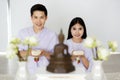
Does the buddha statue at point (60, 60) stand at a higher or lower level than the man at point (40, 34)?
lower

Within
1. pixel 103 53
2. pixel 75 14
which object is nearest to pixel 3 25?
pixel 75 14

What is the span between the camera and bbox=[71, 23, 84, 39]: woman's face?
200cm

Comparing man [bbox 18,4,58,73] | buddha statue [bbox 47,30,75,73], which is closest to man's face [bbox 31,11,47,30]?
man [bbox 18,4,58,73]

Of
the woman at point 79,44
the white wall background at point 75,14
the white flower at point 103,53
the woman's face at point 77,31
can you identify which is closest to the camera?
the white flower at point 103,53

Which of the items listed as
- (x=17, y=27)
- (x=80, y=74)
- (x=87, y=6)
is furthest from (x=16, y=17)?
(x=80, y=74)

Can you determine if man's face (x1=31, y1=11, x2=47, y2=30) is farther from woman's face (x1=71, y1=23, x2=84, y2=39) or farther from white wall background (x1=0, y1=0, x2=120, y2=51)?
white wall background (x1=0, y1=0, x2=120, y2=51)

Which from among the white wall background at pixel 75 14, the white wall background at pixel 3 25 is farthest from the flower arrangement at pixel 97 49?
the white wall background at pixel 3 25

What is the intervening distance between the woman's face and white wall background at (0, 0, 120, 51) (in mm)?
1401

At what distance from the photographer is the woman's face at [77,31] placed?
6.55 feet

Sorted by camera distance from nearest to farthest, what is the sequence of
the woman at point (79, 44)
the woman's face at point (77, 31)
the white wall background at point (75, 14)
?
the woman at point (79, 44) < the woman's face at point (77, 31) < the white wall background at point (75, 14)

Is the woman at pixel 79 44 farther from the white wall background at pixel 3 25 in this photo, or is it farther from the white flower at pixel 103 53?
the white wall background at pixel 3 25

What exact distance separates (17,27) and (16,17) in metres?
0.12

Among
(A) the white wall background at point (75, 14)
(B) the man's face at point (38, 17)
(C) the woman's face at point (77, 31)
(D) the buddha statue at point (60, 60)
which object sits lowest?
(D) the buddha statue at point (60, 60)

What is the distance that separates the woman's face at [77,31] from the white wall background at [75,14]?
1.40 metres
